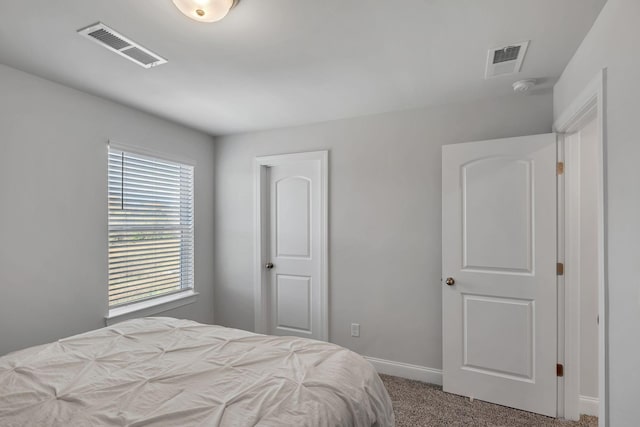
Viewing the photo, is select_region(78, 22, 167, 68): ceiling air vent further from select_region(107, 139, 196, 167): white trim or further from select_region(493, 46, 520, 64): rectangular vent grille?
select_region(493, 46, 520, 64): rectangular vent grille

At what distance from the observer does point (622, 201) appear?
1345mm

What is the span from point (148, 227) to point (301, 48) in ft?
7.35

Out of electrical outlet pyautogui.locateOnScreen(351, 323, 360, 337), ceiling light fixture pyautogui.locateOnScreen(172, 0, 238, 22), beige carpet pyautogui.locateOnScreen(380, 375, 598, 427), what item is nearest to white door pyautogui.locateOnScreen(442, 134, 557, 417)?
beige carpet pyautogui.locateOnScreen(380, 375, 598, 427)

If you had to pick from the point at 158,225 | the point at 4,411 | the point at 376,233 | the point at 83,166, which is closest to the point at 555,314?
the point at 376,233

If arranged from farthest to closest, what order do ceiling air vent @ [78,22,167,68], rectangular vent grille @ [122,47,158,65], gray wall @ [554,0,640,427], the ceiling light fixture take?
rectangular vent grille @ [122,47,158,65], ceiling air vent @ [78,22,167,68], the ceiling light fixture, gray wall @ [554,0,640,427]

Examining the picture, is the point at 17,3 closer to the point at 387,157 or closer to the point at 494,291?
the point at 387,157

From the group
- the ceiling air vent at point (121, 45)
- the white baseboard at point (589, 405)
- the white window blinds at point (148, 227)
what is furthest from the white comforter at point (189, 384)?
the white baseboard at point (589, 405)

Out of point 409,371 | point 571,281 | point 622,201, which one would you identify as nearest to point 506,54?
point 622,201

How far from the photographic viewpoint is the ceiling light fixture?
140 cm

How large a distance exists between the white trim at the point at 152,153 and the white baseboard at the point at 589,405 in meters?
3.98

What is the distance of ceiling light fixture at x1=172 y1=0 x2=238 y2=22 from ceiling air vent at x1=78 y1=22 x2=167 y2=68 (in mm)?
561

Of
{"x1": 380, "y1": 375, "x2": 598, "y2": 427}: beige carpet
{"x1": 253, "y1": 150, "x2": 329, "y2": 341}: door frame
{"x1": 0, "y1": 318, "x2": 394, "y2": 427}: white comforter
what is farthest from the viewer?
{"x1": 253, "y1": 150, "x2": 329, "y2": 341}: door frame

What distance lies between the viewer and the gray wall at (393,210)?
2775 millimetres

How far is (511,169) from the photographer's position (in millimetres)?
2465
